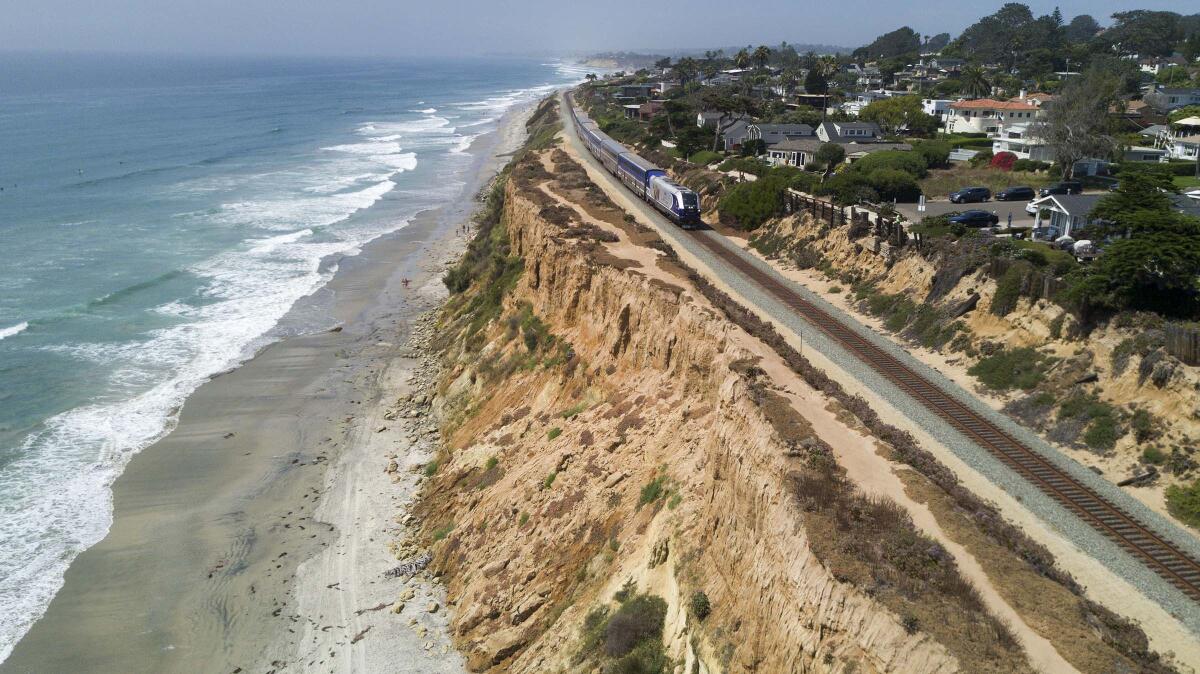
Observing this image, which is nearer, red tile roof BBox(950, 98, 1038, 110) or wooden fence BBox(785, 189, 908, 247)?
wooden fence BBox(785, 189, 908, 247)

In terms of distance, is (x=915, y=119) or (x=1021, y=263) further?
(x=915, y=119)

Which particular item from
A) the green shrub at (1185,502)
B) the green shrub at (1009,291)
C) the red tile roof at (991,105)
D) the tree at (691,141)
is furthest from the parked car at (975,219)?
the red tile roof at (991,105)

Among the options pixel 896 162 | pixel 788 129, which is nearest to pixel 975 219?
pixel 896 162

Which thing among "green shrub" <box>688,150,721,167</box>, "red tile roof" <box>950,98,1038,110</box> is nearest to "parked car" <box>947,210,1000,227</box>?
"green shrub" <box>688,150,721,167</box>

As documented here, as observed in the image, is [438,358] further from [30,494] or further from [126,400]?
[30,494]

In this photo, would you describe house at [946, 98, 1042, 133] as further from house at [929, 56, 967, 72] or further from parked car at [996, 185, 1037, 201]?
house at [929, 56, 967, 72]

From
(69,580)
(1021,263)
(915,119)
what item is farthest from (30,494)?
(915,119)
